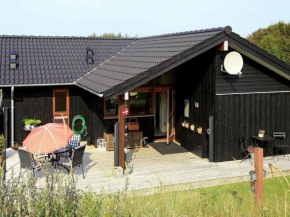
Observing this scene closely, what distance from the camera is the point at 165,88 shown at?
45.1 ft

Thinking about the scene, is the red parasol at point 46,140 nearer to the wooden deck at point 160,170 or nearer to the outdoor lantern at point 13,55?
the wooden deck at point 160,170

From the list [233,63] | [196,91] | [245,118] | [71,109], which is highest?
[233,63]

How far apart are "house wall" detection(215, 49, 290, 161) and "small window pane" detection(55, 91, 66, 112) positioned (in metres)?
6.18

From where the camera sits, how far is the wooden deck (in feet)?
30.4

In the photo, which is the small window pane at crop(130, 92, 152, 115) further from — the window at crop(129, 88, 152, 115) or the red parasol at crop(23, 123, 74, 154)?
the red parasol at crop(23, 123, 74, 154)

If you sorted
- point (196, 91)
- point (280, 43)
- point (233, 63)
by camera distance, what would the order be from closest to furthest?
point (233, 63)
point (196, 91)
point (280, 43)

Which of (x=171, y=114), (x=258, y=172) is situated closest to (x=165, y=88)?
(x=171, y=114)

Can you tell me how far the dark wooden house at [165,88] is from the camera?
10.8 meters

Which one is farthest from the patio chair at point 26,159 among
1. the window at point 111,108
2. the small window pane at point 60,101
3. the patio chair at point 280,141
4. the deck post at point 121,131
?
the patio chair at point 280,141

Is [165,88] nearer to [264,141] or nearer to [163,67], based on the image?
[163,67]

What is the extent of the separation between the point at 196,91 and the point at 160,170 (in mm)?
3320

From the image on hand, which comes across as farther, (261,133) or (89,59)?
(89,59)

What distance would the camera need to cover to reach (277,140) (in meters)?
12.3

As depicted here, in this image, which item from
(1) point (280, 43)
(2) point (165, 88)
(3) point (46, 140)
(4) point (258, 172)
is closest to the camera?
(4) point (258, 172)
